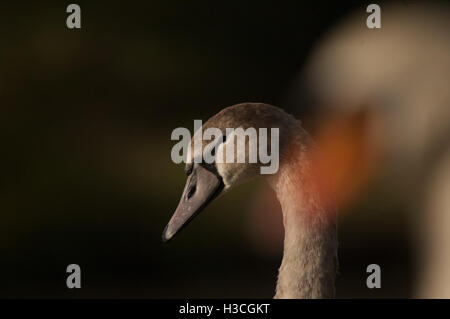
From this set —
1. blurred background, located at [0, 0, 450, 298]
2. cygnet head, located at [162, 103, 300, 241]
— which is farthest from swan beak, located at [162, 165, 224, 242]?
blurred background, located at [0, 0, 450, 298]

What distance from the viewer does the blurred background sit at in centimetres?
232

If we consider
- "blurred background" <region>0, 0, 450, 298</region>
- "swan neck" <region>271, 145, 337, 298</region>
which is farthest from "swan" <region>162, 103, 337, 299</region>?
"blurred background" <region>0, 0, 450, 298</region>

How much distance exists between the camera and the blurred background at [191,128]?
232cm

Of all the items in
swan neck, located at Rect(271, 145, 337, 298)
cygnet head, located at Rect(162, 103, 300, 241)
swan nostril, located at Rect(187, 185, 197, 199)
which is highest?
cygnet head, located at Rect(162, 103, 300, 241)

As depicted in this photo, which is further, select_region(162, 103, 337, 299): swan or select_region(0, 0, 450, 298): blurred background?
select_region(0, 0, 450, 298): blurred background

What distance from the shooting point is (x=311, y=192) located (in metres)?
1.06

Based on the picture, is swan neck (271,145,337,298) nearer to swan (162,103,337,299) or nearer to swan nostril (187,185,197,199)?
swan (162,103,337,299)

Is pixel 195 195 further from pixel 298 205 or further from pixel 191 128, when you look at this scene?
pixel 191 128

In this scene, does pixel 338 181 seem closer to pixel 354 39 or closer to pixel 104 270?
pixel 354 39

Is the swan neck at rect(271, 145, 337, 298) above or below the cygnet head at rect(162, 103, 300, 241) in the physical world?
below

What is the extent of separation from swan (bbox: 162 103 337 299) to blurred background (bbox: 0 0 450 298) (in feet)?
3.94

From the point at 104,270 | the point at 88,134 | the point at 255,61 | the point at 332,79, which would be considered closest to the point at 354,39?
the point at 332,79

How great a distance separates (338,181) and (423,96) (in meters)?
0.38

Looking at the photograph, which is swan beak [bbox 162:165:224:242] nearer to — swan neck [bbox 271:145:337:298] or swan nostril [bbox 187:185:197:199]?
swan nostril [bbox 187:185:197:199]
